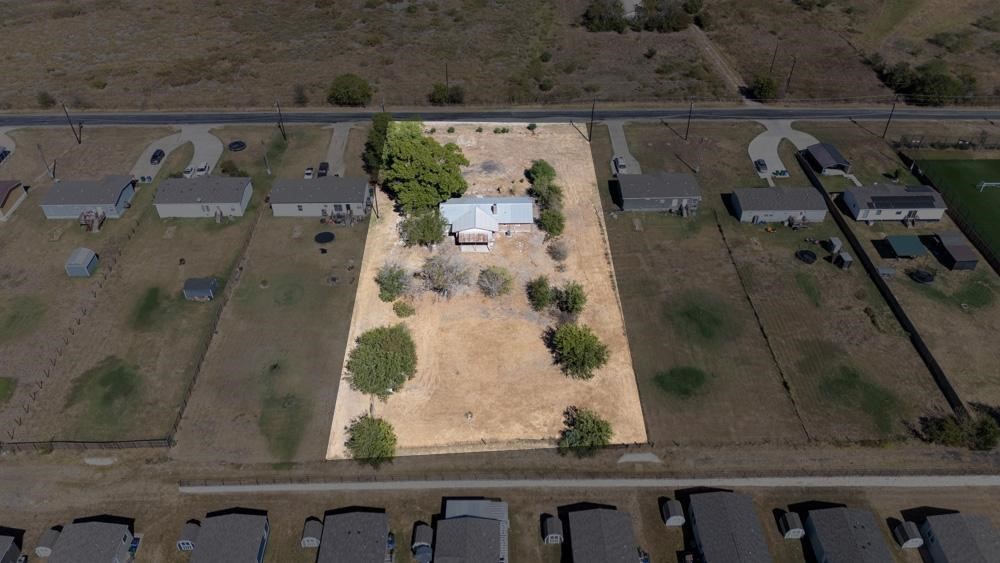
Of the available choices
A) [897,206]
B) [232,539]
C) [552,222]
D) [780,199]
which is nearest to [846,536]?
[552,222]

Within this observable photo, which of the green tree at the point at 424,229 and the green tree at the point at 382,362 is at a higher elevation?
the green tree at the point at 424,229

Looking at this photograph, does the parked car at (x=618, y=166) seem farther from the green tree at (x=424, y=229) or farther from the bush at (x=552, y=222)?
the green tree at (x=424, y=229)

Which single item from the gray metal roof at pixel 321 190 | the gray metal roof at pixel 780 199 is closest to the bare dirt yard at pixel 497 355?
the gray metal roof at pixel 321 190

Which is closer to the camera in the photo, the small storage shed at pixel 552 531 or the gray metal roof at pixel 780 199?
the small storage shed at pixel 552 531

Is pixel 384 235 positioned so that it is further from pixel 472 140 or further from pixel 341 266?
pixel 472 140

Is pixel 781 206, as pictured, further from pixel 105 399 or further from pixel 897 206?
pixel 105 399

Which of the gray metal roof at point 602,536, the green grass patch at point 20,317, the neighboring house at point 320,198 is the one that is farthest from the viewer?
Result: the neighboring house at point 320,198
